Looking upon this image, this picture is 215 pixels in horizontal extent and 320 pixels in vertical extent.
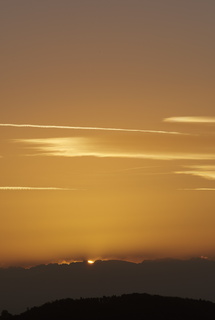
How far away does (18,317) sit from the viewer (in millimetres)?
97125

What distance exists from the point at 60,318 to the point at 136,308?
914cm

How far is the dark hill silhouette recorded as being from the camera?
307 ft

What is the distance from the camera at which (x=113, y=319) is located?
303 feet

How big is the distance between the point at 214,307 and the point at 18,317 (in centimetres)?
2415

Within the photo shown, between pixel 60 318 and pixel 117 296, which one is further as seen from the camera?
pixel 117 296

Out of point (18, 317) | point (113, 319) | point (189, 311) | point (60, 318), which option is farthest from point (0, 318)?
point (189, 311)

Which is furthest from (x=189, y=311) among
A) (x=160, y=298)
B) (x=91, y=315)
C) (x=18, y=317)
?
(x=18, y=317)

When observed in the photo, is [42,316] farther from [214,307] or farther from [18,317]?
[214,307]

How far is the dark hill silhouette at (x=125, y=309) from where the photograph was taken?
307ft

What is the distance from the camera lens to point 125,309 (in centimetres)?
9506

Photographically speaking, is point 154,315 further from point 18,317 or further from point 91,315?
point 18,317

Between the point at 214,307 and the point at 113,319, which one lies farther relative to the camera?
the point at 214,307

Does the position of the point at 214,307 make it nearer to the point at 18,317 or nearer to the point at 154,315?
the point at 154,315

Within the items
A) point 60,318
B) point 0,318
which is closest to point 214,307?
point 60,318
